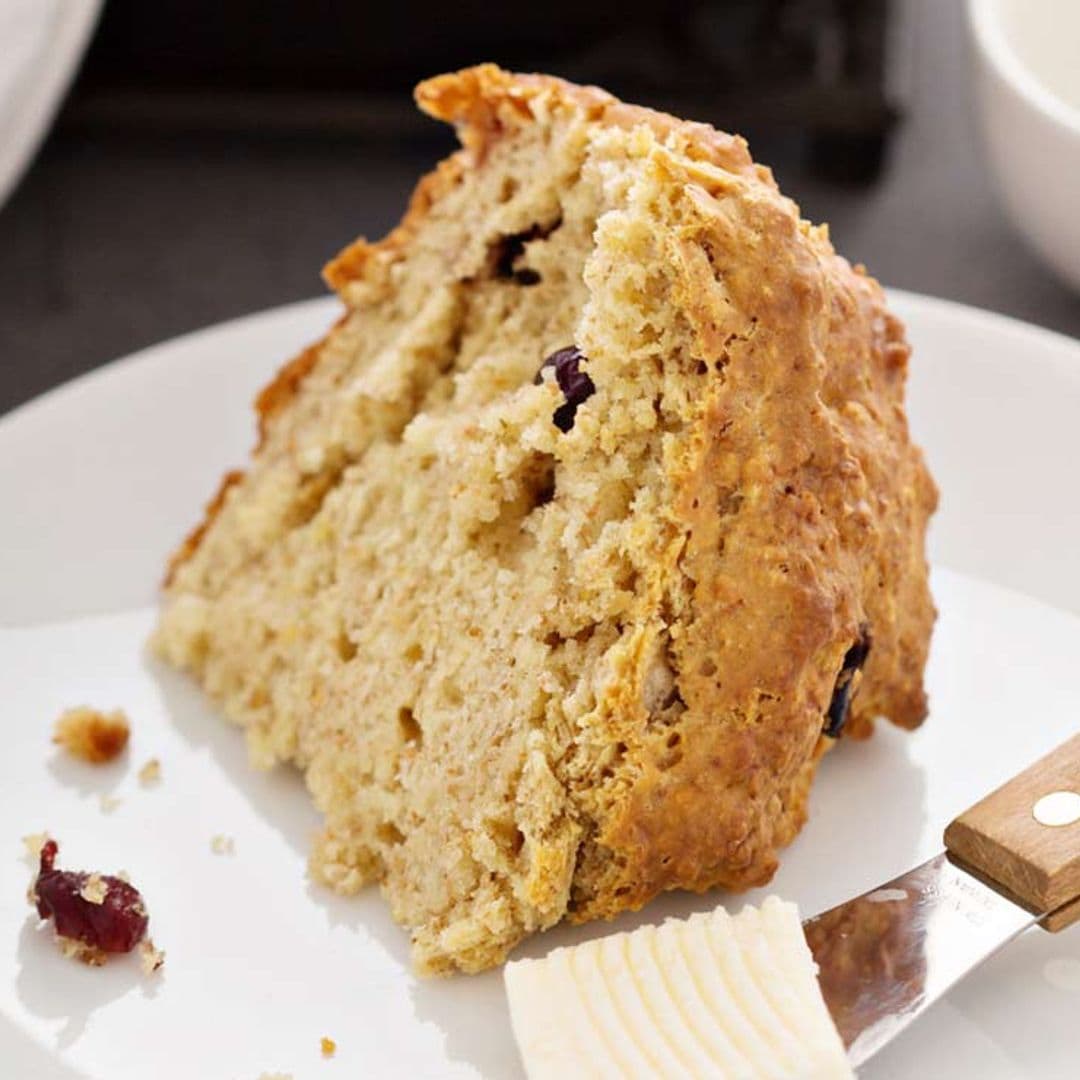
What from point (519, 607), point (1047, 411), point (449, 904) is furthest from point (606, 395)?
point (1047, 411)

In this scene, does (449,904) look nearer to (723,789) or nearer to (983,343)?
(723,789)

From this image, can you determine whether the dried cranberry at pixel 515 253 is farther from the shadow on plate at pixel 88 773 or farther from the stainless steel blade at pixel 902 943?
the stainless steel blade at pixel 902 943

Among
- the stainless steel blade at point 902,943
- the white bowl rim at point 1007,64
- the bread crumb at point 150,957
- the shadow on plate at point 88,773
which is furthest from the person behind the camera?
the white bowl rim at point 1007,64

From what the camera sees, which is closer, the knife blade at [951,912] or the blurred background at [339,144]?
the knife blade at [951,912]

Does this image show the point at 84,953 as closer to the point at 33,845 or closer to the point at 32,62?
the point at 33,845

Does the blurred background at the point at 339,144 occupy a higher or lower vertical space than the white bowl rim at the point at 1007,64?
lower

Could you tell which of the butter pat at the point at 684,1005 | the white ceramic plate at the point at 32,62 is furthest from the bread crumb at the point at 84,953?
the white ceramic plate at the point at 32,62

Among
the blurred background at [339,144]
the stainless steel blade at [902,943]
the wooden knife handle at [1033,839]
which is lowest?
the blurred background at [339,144]

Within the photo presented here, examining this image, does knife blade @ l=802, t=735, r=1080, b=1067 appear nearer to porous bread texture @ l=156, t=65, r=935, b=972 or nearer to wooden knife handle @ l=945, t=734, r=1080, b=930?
wooden knife handle @ l=945, t=734, r=1080, b=930

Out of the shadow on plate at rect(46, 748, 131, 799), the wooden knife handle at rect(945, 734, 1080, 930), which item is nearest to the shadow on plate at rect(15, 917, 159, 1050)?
the shadow on plate at rect(46, 748, 131, 799)
